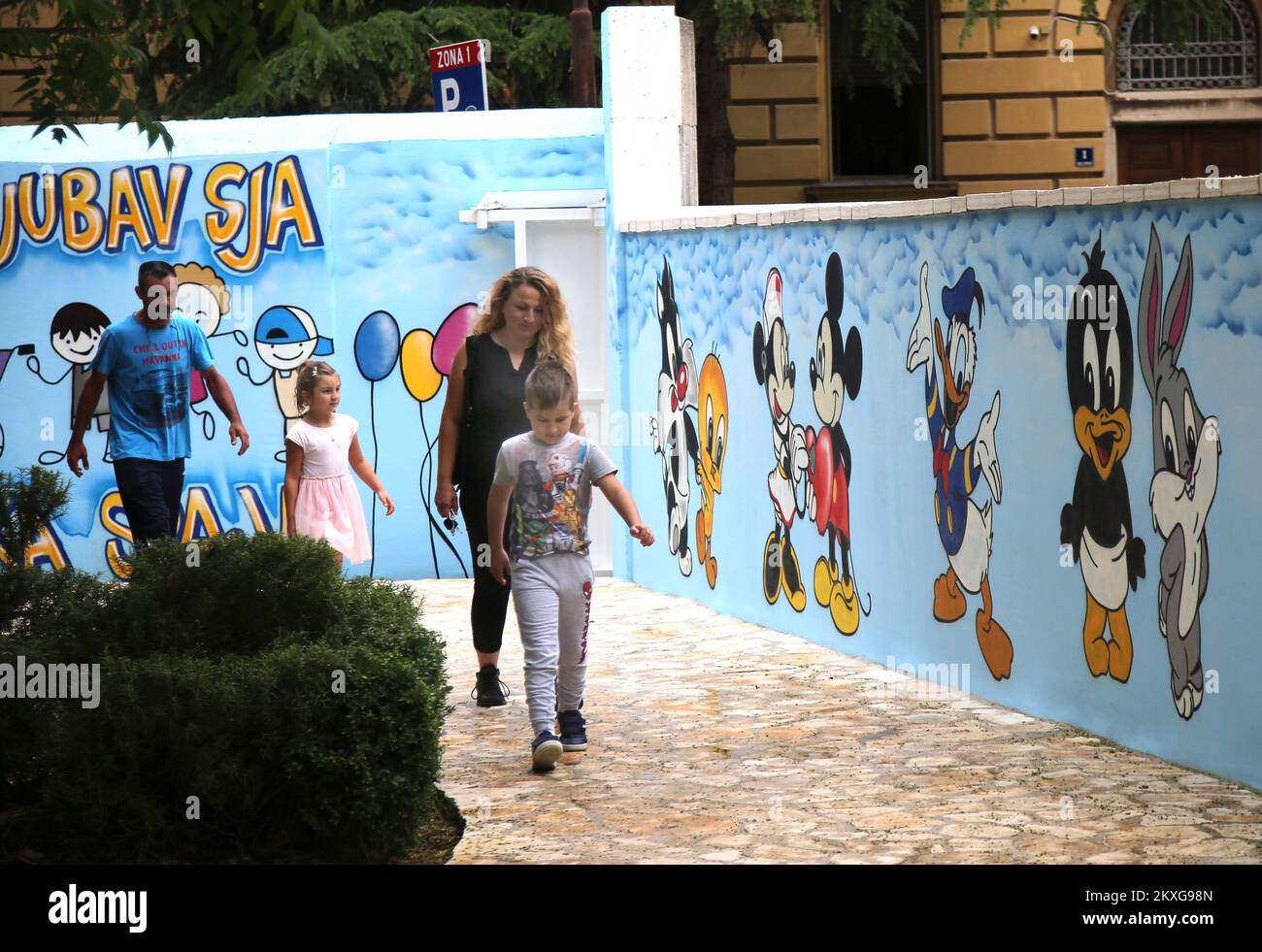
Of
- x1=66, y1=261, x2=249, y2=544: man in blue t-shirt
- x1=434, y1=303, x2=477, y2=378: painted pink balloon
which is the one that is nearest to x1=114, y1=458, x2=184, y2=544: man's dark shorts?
x1=66, y1=261, x2=249, y2=544: man in blue t-shirt

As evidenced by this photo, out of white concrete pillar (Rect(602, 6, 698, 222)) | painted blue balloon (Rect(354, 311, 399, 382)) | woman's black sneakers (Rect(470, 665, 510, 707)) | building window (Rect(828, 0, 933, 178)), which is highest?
building window (Rect(828, 0, 933, 178))

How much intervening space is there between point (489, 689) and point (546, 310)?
68.7 inches

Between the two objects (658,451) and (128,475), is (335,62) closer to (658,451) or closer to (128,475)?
(658,451)

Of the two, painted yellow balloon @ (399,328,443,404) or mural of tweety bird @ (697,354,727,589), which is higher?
painted yellow balloon @ (399,328,443,404)

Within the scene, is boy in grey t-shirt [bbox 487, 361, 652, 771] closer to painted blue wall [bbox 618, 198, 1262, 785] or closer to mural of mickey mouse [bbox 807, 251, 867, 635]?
painted blue wall [bbox 618, 198, 1262, 785]

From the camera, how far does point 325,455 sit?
8898 millimetres

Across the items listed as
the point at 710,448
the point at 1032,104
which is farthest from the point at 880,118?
the point at 710,448

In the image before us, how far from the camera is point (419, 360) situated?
1262 centimetres

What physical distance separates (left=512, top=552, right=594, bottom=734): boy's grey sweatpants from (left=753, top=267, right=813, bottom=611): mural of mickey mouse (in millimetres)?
3097

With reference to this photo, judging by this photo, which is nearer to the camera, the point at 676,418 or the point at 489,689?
the point at 489,689

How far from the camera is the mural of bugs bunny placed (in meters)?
6.38

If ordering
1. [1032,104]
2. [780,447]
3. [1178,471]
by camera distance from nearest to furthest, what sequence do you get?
[1178,471] → [780,447] → [1032,104]

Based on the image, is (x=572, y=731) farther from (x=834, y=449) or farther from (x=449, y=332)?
(x=449, y=332)

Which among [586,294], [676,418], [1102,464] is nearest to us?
[1102,464]
